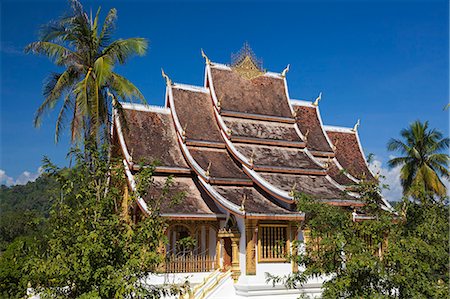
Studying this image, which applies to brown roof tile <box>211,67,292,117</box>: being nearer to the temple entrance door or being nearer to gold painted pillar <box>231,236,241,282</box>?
the temple entrance door

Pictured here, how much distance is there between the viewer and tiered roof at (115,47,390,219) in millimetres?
17391

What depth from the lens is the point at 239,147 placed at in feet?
63.8

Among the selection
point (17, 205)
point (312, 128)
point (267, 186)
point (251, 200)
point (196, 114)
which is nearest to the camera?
point (251, 200)

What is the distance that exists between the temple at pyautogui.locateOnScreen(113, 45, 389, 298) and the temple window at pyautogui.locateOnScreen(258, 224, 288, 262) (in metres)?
0.03

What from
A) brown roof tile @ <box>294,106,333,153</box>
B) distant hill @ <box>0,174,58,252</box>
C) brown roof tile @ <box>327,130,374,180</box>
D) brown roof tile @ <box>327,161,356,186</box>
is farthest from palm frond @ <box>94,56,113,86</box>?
distant hill @ <box>0,174,58,252</box>

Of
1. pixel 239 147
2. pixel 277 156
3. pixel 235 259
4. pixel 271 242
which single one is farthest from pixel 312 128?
pixel 235 259

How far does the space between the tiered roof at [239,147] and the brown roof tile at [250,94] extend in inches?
1.8

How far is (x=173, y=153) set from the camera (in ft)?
64.3

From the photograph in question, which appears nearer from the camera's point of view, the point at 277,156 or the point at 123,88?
the point at 123,88

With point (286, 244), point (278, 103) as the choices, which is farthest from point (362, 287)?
point (278, 103)

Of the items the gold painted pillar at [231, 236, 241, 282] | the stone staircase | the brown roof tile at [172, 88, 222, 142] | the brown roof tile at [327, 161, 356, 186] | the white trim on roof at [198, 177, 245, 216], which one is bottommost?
the stone staircase

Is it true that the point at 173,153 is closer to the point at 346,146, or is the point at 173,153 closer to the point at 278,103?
the point at 278,103

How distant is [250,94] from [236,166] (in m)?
3.93

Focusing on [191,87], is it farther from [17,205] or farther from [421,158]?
[17,205]
